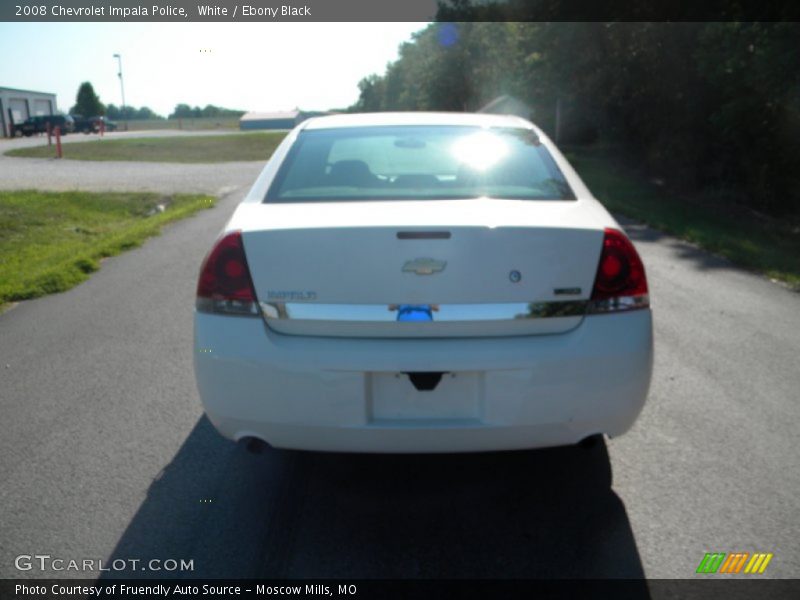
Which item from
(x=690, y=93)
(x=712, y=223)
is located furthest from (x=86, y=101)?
(x=712, y=223)

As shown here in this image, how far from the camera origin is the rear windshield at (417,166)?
12.0 feet

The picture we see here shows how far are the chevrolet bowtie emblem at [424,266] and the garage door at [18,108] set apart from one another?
6237 cm

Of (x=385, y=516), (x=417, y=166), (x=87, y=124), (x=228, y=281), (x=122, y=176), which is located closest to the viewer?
(x=228, y=281)

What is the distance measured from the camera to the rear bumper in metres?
3.06

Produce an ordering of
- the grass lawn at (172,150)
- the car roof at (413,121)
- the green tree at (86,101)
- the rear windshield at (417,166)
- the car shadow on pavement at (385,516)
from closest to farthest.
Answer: the car shadow on pavement at (385,516)
the rear windshield at (417,166)
the car roof at (413,121)
the grass lawn at (172,150)
the green tree at (86,101)

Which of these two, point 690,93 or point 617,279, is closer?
point 617,279

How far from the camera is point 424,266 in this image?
3084 millimetres

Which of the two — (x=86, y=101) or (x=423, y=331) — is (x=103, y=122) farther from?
(x=423, y=331)

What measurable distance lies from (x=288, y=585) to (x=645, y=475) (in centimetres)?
179

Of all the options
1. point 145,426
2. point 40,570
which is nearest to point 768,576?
point 40,570

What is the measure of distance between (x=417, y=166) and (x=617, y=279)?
1.42 m

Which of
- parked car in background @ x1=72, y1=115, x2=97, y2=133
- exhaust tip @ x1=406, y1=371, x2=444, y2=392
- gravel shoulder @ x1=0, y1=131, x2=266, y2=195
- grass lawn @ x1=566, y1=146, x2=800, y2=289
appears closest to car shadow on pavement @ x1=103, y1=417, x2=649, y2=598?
exhaust tip @ x1=406, y1=371, x2=444, y2=392

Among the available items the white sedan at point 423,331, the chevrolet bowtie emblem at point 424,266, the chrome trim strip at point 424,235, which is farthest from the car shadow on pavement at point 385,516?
the chrome trim strip at point 424,235

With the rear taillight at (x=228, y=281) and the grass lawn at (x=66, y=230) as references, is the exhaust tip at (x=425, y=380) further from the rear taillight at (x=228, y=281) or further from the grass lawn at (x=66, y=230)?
the grass lawn at (x=66, y=230)
